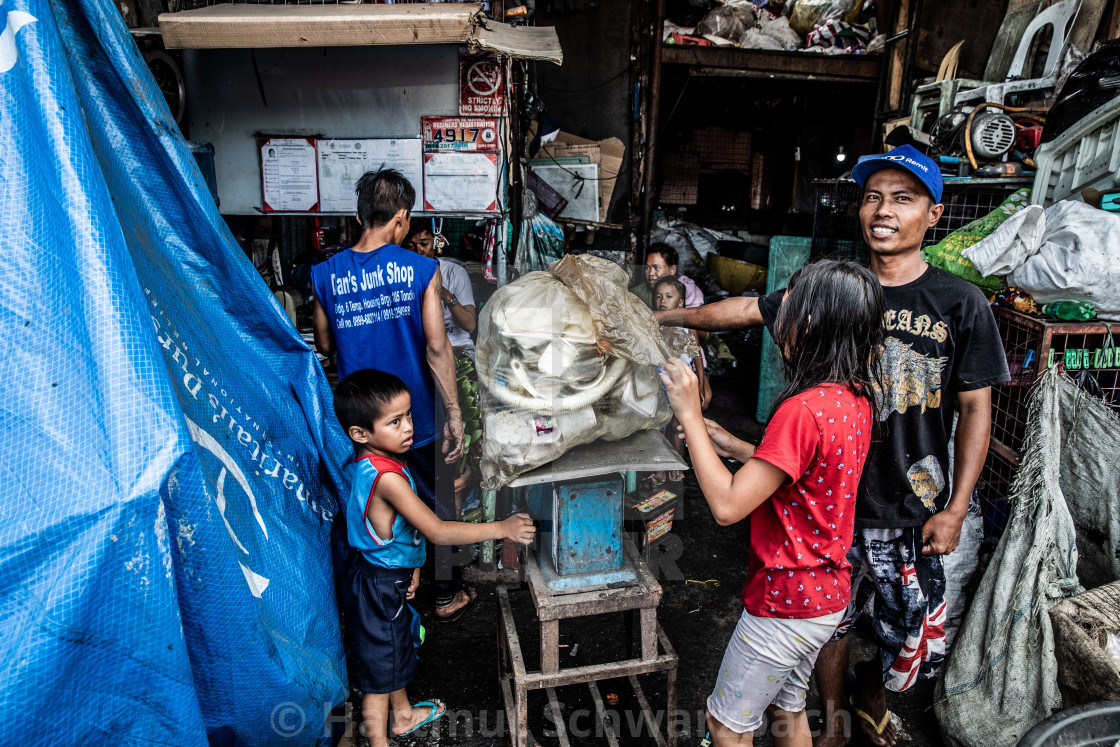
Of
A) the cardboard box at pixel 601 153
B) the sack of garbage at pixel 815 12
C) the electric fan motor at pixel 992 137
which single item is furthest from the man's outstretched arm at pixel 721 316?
the sack of garbage at pixel 815 12

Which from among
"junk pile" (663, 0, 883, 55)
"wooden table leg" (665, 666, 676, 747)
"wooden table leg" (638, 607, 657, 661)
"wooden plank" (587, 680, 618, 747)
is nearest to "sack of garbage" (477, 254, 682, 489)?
"wooden table leg" (638, 607, 657, 661)

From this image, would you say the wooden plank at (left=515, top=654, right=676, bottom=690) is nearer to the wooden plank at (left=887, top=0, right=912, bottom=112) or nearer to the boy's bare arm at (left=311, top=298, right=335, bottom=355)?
the boy's bare arm at (left=311, top=298, right=335, bottom=355)

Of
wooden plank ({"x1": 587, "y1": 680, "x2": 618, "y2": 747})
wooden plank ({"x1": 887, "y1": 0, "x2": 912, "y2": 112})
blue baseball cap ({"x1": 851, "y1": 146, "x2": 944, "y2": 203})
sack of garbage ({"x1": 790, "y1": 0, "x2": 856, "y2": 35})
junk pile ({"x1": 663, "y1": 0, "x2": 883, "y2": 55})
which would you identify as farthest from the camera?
sack of garbage ({"x1": 790, "y1": 0, "x2": 856, "y2": 35})

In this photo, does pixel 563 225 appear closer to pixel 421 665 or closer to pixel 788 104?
pixel 421 665

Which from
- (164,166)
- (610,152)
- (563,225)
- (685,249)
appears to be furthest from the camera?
(685,249)

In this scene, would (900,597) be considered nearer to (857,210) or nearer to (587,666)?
(587,666)

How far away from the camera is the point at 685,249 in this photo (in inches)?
321

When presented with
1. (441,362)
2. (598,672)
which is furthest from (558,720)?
(441,362)

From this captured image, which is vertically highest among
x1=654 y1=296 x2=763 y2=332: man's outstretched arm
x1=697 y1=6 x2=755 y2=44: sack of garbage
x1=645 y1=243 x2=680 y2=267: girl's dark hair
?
x1=697 y1=6 x2=755 y2=44: sack of garbage

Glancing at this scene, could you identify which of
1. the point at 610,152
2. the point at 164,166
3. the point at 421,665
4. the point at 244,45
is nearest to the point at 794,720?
the point at 421,665

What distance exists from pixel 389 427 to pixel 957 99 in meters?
4.67

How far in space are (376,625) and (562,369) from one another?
1.11m

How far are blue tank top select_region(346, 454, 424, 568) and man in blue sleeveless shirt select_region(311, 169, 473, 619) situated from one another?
→ 65 cm

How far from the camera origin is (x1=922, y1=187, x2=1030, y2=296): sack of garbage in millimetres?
2855
